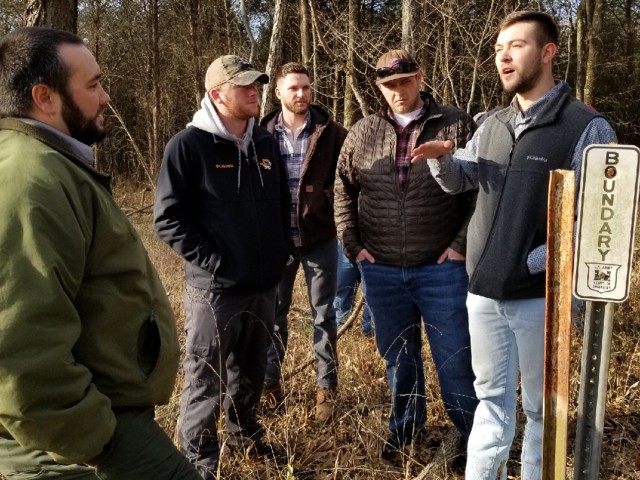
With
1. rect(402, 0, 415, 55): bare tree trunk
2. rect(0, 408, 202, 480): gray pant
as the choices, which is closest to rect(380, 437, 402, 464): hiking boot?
rect(0, 408, 202, 480): gray pant

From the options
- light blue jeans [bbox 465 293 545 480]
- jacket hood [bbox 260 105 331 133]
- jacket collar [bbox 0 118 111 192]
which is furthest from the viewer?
jacket hood [bbox 260 105 331 133]

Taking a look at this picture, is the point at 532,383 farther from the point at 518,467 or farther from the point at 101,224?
the point at 101,224

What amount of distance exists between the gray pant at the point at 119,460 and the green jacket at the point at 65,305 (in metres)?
0.06

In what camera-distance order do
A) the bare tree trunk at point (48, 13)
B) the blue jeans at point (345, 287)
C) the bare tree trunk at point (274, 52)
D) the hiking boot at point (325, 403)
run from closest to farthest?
1. the hiking boot at point (325, 403)
2. the bare tree trunk at point (48, 13)
3. the blue jeans at point (345, 287)
4. the bare tree trunk at point (274, 52)

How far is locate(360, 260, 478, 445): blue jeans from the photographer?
10.1 ft

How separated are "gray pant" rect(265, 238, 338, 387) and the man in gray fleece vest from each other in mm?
1576

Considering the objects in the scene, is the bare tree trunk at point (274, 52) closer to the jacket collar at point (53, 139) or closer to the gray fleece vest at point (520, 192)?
the gray fleece vest at point (520, 192)

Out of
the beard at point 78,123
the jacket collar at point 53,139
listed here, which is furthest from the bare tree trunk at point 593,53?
the jacket collar at point 53,139

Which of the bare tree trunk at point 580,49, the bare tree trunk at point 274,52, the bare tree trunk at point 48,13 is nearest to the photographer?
the bare tree trunk at point 48,13

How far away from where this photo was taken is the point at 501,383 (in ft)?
8.49

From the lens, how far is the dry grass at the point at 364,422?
10.1 feet

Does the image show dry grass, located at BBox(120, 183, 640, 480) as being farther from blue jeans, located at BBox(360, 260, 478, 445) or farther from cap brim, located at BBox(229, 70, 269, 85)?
cap brim, located at BBox(229, 70, 269, 85)

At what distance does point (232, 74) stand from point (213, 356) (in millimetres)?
1525

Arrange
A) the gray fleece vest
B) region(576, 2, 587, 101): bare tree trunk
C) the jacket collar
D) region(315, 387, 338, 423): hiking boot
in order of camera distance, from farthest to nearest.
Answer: region(576, 2, 587, 101): bare tree trunk
region(315, 387, 338, 423): hiking boot
the gray fleece vest
the jacket collar
